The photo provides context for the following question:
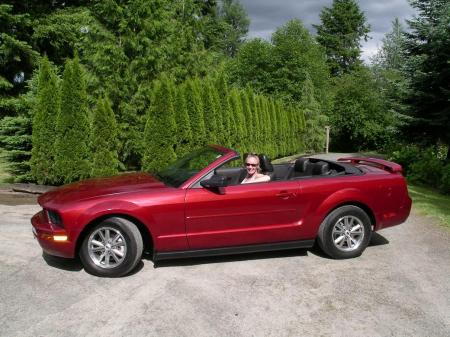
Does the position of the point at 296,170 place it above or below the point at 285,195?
above

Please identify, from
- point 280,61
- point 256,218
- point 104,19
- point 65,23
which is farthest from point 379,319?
point 280,61

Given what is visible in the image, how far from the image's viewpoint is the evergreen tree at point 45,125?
988cm

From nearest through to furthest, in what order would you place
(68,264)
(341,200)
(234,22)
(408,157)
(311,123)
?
1. (68,264)
2. (341,200)
3. (408,157)
4. (311,123)
5. (234,22)

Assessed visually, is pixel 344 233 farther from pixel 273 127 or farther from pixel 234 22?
pixel 234 22

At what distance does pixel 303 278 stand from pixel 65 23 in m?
21.5

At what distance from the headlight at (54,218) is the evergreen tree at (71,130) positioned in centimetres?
528

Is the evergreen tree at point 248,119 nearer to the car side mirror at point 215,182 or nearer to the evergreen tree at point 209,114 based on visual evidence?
the evergreen tree at point 209,114

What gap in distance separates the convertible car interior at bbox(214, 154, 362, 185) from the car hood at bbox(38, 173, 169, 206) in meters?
0.93

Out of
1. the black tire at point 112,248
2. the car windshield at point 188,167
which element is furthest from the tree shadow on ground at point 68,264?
the car windshield at point 188,167

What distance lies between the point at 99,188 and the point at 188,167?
3.86 feet

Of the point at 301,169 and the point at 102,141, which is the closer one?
the point at 301,169

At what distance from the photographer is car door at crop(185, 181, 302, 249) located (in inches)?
199

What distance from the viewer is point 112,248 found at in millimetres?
4891

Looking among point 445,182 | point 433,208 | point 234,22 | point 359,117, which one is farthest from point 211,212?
point 234,22
